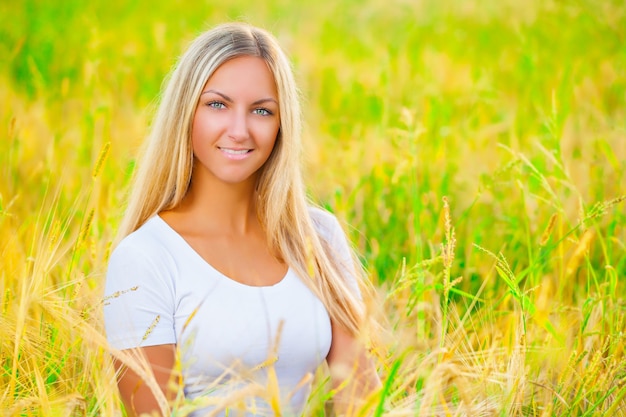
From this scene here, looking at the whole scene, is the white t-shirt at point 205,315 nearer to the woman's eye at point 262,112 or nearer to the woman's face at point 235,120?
the woman's face at point 235,120

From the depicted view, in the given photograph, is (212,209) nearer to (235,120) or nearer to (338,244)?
(235,120)

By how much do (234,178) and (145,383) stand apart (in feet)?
1.78

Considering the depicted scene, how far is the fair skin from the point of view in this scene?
84.3 inches

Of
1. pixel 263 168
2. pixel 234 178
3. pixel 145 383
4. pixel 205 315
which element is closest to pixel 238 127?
pixel 234 178

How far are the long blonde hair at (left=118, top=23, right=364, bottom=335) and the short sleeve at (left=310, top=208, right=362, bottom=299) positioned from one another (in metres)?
0.03

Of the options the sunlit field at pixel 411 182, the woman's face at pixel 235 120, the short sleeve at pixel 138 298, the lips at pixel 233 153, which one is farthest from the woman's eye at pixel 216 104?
the short sleeve at pixel 138 298

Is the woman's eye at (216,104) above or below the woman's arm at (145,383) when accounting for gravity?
above

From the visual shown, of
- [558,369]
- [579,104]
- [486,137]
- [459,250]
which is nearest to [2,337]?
[558,369]

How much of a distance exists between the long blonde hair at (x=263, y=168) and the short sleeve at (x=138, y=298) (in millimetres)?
195

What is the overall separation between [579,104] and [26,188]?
3.21 meters

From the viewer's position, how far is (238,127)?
211cm

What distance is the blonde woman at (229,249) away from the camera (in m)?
2.01

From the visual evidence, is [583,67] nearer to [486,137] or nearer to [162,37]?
[486,137]

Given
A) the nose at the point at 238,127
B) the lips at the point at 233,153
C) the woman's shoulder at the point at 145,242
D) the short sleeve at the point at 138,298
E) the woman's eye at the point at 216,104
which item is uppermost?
the woman's eye at the point at 216,104
